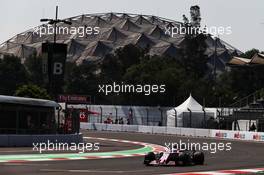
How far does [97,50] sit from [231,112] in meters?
108

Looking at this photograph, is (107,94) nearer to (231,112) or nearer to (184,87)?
(184,87)

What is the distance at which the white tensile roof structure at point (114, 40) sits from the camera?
165 m

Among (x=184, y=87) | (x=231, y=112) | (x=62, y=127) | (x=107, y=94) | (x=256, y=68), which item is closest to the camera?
(x=62, y=127)

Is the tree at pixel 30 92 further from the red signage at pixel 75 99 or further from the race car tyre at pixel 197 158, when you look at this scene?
the race car tyre at pixel 197 158

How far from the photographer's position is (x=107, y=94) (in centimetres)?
11044

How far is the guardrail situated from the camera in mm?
46175

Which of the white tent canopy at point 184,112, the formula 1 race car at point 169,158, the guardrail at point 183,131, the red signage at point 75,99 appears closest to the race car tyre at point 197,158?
the formula 1 race car at point 169,158

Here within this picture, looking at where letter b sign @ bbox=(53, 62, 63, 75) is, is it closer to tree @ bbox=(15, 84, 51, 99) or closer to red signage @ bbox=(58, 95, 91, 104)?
tree @ bbox=(15, 84, 51, 99)

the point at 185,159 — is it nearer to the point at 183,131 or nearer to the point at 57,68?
the point at 57,68

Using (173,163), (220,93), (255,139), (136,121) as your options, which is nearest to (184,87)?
(220,93)

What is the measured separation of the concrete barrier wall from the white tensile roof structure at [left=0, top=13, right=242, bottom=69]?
400ft

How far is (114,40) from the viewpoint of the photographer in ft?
570

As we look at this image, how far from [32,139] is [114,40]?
14418 cm

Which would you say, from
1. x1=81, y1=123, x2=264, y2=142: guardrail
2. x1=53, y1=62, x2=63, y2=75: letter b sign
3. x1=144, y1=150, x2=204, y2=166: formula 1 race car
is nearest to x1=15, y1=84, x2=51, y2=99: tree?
x1=81, y1=123, x2=264, y2=142: guardrail
